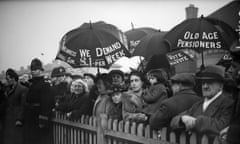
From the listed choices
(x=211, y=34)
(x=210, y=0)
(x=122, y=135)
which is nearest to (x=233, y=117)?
(x=122, y=135)

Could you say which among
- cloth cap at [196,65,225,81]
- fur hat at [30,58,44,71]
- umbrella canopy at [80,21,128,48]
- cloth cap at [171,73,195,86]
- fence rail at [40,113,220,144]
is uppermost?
umbrella canopy at [80,21,128,48]

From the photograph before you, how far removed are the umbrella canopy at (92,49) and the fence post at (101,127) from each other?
1.03 metres

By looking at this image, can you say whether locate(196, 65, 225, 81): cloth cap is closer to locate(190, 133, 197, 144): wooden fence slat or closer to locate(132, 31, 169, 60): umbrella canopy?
locate(190, 133, 197, 144): wooden fence slat

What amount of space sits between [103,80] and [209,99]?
197 cm

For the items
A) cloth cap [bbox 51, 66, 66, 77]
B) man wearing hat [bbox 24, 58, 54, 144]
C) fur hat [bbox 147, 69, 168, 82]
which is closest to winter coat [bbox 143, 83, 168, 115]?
fur hat [bbox 147, 69, 168, 82]

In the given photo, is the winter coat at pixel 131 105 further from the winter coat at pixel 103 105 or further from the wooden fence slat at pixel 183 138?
the wooden fence slat at pixel 183 138

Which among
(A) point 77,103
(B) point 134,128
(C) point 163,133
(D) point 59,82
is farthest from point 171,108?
(D) point 59,82

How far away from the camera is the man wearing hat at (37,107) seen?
4.84 metres

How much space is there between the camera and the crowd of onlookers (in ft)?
7.94

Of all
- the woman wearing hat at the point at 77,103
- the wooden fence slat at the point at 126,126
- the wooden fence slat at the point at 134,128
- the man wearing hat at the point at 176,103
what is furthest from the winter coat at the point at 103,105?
the man wearing hat at the point at 176,103

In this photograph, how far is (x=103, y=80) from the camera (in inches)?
168

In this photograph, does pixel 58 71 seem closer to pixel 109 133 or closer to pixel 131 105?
pixel 109 133

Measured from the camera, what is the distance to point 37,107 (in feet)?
16.1

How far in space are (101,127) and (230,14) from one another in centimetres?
225
